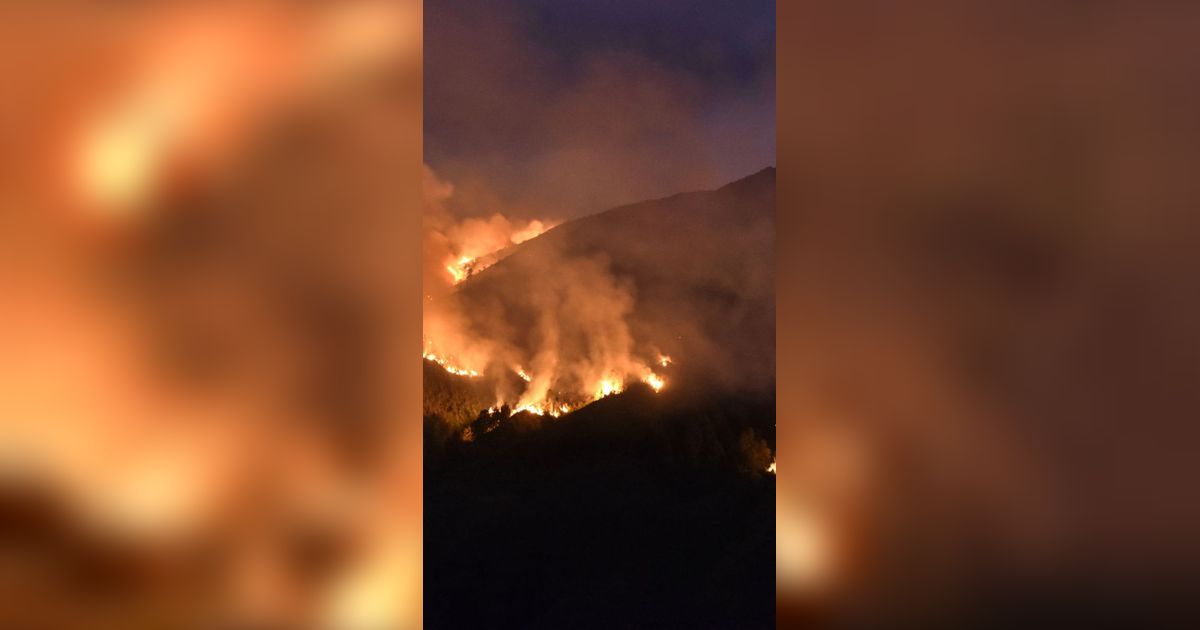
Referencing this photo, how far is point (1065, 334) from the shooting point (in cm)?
133

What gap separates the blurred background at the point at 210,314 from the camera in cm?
115

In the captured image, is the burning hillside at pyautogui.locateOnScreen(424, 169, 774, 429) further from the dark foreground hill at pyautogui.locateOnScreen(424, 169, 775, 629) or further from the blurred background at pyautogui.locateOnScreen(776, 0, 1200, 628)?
the blurred background at pyautogui.locateOnScreen(776, 0, 1200, 628)

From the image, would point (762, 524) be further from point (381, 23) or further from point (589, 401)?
point (381, 23)

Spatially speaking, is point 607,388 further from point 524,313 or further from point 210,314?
point 210,314

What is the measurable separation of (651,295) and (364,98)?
1.64m

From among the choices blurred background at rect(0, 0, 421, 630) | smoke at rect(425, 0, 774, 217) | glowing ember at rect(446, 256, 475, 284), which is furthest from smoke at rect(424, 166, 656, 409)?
blurred background at rect(0, 0, 421, 630)

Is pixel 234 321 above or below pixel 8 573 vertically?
above

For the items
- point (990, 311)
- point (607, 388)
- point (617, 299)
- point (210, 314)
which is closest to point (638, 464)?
point (607, 388)

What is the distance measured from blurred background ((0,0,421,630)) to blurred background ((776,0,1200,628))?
0.81m

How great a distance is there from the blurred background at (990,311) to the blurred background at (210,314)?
32.0 inches

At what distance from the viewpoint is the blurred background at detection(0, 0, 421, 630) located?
1154 millimetres

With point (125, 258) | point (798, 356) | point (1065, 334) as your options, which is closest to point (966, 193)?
point (1065, 334)

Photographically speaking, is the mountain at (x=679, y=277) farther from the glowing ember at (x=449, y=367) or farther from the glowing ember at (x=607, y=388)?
the glowing ember at (x=449, y=367)

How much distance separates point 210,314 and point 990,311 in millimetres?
1494
